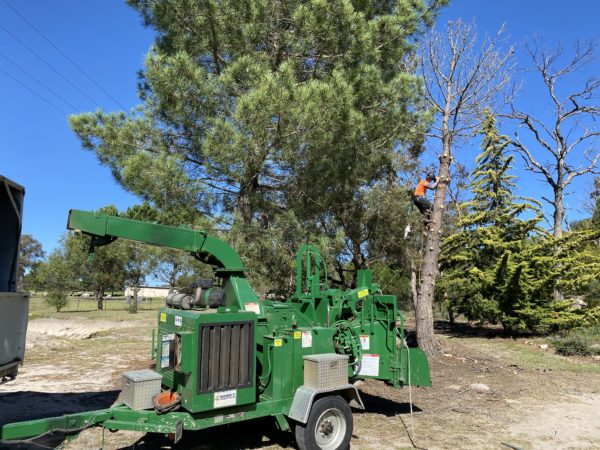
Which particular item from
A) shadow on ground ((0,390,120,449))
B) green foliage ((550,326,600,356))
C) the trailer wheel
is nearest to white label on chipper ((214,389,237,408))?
the trailer wheel

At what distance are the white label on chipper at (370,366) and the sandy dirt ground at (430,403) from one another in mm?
604

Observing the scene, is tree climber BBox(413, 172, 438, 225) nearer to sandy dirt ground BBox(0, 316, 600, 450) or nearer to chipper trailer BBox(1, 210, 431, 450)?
sandy dirt ground BBox(0, 316, 600, 450)

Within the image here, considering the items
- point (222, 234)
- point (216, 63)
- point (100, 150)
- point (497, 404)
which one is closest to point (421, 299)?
point (497, 404)

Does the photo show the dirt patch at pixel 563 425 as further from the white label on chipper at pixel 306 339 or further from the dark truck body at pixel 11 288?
the dark truck body at pixel 11 288

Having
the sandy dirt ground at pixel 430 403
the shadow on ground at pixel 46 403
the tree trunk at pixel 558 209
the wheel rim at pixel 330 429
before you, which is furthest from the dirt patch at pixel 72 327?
the tree trunk at pixel 558 209

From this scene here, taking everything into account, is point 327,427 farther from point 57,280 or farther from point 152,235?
point 57,280

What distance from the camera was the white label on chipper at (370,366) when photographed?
6.90 m

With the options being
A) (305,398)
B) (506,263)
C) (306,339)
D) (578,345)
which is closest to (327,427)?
(305,398)

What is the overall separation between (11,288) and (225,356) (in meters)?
2.48

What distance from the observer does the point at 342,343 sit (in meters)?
6.77

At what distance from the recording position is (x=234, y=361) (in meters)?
5.27

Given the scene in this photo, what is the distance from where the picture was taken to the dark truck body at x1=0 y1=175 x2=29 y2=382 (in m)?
4.72

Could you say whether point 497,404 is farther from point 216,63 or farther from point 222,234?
point 216,63

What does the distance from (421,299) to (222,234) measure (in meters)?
5.85
